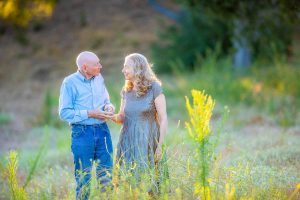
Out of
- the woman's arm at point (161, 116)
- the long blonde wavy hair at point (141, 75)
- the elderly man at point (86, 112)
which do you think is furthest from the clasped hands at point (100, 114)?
the woman's arm at point (161, 116)

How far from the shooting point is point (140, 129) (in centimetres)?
513

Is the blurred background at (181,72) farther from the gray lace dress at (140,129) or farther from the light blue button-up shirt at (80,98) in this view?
the light blue button-up shirt at (80,98)

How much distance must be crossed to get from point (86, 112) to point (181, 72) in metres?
11.4

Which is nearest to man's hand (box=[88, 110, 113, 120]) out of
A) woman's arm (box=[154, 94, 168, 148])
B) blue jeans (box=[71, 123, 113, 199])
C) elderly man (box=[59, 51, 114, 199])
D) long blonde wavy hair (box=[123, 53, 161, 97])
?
elderly man (box=[59, 51, 114, 199])

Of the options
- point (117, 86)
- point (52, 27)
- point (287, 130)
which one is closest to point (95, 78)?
point (287, 130)

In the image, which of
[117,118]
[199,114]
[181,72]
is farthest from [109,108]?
[181,72]

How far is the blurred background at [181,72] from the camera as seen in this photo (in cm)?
752

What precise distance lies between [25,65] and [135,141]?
18.2 m

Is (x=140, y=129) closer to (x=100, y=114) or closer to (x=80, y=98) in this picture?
(x=100, y=114)

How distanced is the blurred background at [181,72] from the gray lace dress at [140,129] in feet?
1.00

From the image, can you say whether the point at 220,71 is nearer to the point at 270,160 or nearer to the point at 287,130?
the point at 287,130

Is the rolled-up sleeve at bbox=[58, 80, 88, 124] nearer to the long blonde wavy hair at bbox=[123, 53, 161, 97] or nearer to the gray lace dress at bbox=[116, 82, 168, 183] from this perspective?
the gray lace dress at bbox=[116, 82, 168, 183]

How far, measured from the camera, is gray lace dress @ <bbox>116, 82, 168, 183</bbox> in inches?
202

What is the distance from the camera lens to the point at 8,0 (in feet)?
41.1
